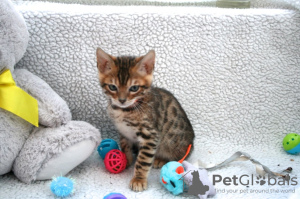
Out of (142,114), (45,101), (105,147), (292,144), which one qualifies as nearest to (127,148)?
(105,147)

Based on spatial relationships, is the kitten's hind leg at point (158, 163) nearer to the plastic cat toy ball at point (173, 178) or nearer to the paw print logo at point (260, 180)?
the plastic cat toy ball at point (173, 178)

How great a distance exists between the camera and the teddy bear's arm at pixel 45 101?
154cm

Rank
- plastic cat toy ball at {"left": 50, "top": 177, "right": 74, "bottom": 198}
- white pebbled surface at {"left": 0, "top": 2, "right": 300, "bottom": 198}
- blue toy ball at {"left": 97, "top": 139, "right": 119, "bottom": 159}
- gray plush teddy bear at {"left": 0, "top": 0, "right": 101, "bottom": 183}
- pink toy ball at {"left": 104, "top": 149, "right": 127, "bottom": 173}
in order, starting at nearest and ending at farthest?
plastic cat toy ball at {"left": 50, "top": 177, "right": 74, "bottom": 198} < gray plush teddy bear at {"left": 0, "top": 0, "right": 101, "bottom": 183} < pink toy ball at {"left": 104, "top": 149, "right": 127, "bottom": 173} < blue toy ball at {"left": 97, "top": 139, "right": 119, "bottom": 159} < white pebbled surface at {"left": 0, "top": 2, "right": 300, "bottom": 198}

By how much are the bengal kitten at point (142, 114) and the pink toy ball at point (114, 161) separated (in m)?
0.11

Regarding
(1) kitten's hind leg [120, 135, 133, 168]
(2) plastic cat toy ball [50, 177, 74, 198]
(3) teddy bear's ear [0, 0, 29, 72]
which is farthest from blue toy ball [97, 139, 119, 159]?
(3) teddy bear's ear [0, 0, 29, 72]

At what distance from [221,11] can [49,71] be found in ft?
3.95

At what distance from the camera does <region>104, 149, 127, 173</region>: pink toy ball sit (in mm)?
1620

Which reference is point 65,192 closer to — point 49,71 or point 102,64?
point 102,64

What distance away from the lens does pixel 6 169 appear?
1491 mm

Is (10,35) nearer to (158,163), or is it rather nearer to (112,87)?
(112,87)

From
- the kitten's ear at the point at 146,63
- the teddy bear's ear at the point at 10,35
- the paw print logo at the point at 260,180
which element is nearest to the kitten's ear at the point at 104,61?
the kitten's ear at the point at 146,63

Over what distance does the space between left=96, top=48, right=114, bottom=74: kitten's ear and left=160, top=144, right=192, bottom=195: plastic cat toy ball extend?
22.6 inches

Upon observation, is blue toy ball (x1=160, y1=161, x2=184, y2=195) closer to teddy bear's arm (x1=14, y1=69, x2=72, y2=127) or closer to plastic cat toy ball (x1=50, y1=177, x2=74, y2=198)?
plastic cat toy ball (x1=50, y1=177, x2=74, y2=198)

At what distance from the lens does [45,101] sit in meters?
1.57
